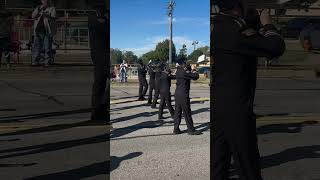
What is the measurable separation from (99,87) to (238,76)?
2.37 ft

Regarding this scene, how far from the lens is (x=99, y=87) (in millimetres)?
2691

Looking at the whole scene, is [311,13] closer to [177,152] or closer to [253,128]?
[253,128]

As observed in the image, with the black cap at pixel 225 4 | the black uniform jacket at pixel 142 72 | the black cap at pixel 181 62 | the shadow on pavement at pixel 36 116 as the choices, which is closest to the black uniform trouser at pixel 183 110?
the black cap at pixel 181 62

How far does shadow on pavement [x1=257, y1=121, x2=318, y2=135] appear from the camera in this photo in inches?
108

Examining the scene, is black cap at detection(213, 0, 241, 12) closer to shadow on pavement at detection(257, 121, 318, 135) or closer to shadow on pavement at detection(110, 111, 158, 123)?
shadow on pavement at detection(257, 121, 318, 135)

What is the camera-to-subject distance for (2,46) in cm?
260

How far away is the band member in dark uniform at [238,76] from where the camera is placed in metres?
2.49

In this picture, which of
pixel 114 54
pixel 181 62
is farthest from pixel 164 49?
pixel 114 54

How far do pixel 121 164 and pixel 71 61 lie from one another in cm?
246

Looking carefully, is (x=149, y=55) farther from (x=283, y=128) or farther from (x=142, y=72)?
(x=283, y=128)

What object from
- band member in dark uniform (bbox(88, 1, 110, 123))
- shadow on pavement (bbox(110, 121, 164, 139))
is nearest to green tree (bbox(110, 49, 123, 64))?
band member in dark uniform (bbox(88, 1, 110, 123))

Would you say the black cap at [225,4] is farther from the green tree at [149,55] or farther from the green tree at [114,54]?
the green tree at [149,55]

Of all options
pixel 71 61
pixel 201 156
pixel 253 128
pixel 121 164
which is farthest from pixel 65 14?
pixel 201 156

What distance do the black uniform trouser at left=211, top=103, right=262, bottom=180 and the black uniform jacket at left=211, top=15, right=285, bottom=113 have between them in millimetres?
49
